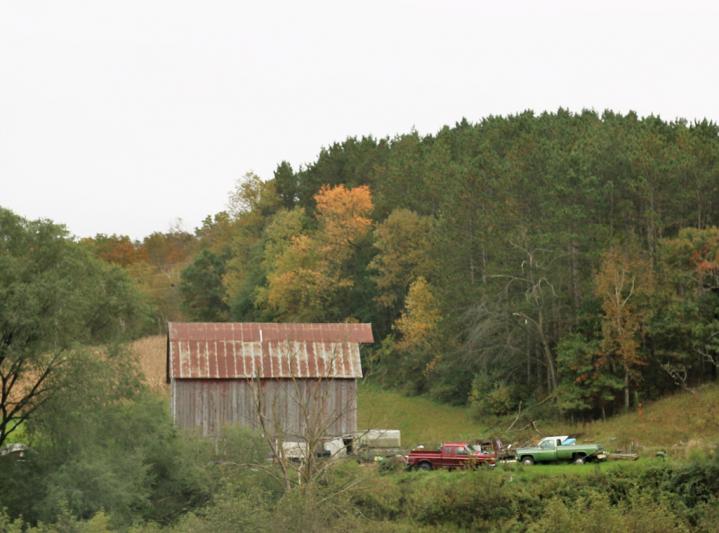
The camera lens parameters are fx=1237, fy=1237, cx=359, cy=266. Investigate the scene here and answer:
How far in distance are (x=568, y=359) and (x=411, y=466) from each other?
10.9 metres

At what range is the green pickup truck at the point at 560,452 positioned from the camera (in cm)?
4638

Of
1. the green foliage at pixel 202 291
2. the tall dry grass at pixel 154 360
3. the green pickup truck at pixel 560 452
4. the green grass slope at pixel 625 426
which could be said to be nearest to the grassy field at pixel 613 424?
the green grass slope at pixel 625 426

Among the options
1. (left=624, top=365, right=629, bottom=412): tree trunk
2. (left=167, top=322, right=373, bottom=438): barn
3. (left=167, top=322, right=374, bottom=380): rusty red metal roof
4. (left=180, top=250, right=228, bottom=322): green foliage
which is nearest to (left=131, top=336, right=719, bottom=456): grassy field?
(left=624, top=365, right=629, bottom=412): tree trunk

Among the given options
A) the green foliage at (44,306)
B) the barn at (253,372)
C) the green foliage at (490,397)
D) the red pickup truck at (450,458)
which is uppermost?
the green foliage at (44,306)

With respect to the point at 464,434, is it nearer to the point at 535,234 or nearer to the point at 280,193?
the point at 535,234

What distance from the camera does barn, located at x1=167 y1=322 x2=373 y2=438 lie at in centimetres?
5250

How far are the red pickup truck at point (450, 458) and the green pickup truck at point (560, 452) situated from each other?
4.31ft

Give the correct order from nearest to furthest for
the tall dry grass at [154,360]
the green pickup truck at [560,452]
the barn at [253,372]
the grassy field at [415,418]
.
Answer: the green pickup truck at [560,452] < the barn at [253,372] < the grassy field at [415,418] < the tall dry grass at [154,360]

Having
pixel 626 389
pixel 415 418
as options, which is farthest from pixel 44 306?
pixel 415 418

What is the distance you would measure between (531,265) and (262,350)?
49.7 ft

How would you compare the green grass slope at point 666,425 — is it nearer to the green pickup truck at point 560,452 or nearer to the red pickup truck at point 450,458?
the green pickup truck at point 560,452

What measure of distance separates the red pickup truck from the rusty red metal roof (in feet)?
18.1

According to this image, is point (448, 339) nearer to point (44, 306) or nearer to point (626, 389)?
point (626, 389)

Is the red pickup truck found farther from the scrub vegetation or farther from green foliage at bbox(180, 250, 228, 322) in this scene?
green foliage at bbox(180, 250, 228, 322)
